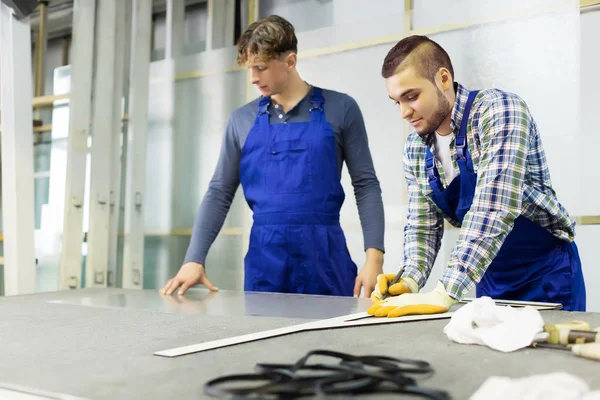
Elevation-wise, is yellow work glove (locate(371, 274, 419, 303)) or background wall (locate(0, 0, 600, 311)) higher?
background wall (locate(0, 0, 600, 311))

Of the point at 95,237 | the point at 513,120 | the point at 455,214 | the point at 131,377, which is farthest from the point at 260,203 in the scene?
the point at 95,237

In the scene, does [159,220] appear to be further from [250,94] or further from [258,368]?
[258,368]

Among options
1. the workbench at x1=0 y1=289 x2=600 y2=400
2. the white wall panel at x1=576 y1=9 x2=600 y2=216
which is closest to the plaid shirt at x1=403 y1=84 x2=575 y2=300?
the workbench at x1=0 y1=289 x2=600 y2=400

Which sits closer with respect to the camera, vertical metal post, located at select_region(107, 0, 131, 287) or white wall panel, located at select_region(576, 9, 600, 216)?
white wall panel, located at select_region(576, 9, 600, 216)

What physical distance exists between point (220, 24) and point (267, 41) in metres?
1.71

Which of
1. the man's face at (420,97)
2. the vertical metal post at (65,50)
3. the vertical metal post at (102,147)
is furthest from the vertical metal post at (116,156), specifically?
the man's face at (420,97)

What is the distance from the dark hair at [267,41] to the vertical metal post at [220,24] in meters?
1.58

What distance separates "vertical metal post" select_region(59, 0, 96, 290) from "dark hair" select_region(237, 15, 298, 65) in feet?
5.33

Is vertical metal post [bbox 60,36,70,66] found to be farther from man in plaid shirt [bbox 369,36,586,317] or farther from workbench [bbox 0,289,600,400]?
man in plaid shirt [bbox 369,36,586,317]

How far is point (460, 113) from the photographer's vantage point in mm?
1499

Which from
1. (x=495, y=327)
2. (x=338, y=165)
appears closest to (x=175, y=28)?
(x=338, y=165)

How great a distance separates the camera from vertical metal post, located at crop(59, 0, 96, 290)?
322 centimetres

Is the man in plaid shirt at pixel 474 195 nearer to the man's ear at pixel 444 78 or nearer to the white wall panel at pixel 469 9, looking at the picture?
the man's ear at pixel 444 78

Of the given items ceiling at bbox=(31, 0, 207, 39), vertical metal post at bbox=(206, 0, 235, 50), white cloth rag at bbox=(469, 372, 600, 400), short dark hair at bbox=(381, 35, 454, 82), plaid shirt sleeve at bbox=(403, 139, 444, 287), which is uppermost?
ceiling at bbox=(31, 0, 207, 39)
